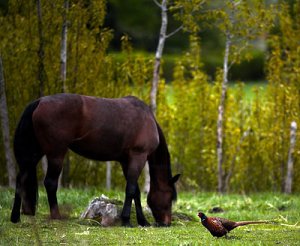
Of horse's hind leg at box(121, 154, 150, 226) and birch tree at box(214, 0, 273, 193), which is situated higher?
birch tree at box(214, 0, 273, 193)

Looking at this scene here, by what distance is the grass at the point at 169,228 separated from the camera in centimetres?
952

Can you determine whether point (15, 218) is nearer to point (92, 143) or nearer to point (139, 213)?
point (92, 143)

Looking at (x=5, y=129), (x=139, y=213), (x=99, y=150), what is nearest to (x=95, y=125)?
(x=99, y=150)

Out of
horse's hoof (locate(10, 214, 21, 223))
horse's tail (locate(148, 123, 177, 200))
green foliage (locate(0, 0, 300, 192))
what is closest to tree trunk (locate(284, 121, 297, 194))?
green foliage (locate(0, 0, 300, 192))

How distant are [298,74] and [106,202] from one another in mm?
7769

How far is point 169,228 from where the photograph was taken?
11570 millimetres

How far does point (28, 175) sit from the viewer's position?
11.6 meters

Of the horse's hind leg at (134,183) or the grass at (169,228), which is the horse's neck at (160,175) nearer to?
the horse's hind leg at (134,183)

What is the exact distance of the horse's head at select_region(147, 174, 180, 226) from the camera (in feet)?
40.3

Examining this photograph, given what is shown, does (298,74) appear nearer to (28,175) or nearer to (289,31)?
(289,31)

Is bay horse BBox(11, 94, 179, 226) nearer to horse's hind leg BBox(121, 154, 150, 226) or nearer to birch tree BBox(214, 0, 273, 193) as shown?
horse's hind leg BBox(121, 154, 150, 226)

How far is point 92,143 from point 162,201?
144 centimetres

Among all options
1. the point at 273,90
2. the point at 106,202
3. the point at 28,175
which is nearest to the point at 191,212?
the point at 106,202

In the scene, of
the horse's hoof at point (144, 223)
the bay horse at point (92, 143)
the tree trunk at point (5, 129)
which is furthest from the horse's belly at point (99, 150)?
the tree trunk at point (5, 129)
